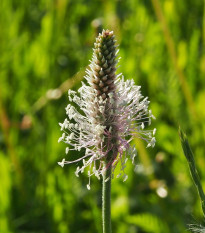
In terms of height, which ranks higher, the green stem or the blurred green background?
the blurred green background


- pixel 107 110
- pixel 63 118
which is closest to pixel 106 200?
pixel 107 110

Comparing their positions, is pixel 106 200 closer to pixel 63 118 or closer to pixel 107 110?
pixel 107 110

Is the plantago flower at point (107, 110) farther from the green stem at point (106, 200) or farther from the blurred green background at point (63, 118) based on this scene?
the blurred green background at point (63, 118)

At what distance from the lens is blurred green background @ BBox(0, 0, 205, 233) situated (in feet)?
6.14

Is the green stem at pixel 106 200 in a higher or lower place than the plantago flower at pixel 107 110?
lower

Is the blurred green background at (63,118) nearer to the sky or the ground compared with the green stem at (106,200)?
nearer to the sky

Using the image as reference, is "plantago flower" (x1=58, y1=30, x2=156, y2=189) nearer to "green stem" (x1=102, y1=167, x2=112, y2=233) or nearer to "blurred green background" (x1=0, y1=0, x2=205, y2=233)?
"green stem" (x1=102, y1=167, x2=112, y2=233)

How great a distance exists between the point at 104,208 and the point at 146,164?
3.09 ft

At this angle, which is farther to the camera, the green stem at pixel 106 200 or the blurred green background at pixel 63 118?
the blurred green background at pixel 63 118

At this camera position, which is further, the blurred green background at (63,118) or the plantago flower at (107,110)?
the blurred green background at (63,118)

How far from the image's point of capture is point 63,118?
7.63 feet

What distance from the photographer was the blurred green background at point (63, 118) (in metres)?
1.87

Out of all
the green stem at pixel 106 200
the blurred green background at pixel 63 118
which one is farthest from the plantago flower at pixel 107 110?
the blurred green background at pixel 63 118

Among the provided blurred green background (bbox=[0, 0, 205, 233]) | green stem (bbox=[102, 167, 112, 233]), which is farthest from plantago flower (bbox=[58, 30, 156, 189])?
blurred green background (bbox=[0, 0, 205, 233])
